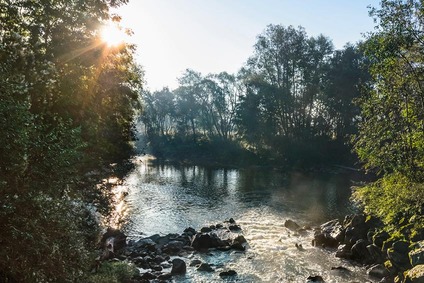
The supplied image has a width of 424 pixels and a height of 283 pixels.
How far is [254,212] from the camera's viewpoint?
33.3 m

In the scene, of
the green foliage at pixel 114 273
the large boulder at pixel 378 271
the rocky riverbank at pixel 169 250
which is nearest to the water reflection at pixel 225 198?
the rocky riverbank at pixel 169 250

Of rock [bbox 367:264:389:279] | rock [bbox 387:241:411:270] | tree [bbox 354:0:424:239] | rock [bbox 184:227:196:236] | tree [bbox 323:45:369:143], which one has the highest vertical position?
tree [bbox 323:45:369:143]

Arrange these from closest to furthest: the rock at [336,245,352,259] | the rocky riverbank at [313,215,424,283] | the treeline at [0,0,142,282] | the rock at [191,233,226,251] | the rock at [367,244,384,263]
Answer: the treeline at [0,0,142,282], the rocky riverbank at [313,215,424,283], the rock at [367,244,384,263], the rock at [336,245,352,259], the rock at [191,233,226,251]

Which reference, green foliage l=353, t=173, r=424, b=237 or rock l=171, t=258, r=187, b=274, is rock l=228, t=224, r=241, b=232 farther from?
green foliage l=353, t=173, r=424, b=237

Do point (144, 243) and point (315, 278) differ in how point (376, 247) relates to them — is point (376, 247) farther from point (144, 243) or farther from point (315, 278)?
point (144, 243)

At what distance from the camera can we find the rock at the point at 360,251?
66.0 ft

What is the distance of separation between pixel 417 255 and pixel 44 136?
1648 centimetres

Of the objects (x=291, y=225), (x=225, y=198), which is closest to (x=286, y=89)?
(x=225, y=198)

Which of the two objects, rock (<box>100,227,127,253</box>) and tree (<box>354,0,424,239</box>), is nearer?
tree (<box>354,0,424,239</box>)

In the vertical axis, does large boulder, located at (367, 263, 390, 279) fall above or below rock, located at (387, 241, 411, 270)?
below

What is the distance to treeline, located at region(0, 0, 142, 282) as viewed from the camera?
26.3 ft

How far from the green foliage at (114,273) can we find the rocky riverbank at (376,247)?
43.1ft

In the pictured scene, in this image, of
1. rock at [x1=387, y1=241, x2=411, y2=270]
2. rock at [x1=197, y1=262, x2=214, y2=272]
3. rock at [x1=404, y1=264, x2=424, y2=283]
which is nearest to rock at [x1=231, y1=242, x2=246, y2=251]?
rock at [x1=197, y1=262, x2=214, y2=272]

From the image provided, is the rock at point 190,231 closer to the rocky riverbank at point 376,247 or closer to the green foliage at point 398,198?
the rocky riverbank at point 376,247
